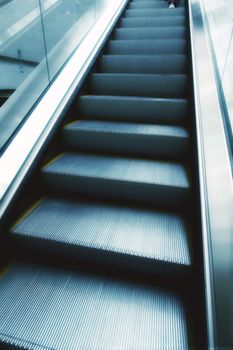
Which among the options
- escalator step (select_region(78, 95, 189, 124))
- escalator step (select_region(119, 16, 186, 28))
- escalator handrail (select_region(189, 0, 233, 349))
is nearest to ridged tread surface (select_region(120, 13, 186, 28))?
escalator step (select_region(119, 16, 186, 28))

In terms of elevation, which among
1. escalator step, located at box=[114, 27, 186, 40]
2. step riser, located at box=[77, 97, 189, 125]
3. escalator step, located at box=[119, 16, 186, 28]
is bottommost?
step riser, located at box=[77, 97, 189, 125]

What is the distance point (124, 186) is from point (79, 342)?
884 mm

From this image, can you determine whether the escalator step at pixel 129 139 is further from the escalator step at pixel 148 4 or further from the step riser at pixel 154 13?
the escalator step at pixel 148 4

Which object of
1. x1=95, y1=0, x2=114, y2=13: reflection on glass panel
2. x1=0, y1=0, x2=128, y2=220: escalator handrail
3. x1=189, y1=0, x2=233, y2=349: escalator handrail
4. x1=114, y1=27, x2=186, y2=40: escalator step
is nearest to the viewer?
x1=189, y1=0, x2=233, y2=349: escalator handrail

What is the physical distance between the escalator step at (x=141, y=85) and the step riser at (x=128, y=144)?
714mm

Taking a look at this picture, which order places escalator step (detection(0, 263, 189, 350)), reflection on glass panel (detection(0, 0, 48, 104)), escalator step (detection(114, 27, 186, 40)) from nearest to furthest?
escalator step (detection(0, 263, 189, 350)), reflection on glass panel (detection(0, 0, 48, 104)), escalator step (detection(114, 27, 186, 40))

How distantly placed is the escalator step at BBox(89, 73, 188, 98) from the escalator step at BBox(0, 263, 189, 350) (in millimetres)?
1737

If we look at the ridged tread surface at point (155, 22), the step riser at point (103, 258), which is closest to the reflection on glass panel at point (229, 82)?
the step riser at point (103, 258)

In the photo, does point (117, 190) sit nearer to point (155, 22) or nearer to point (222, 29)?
point (222, 29)

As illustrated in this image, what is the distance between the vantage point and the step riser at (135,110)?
7.06 feet

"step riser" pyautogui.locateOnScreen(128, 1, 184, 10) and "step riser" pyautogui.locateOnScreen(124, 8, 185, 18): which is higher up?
"step riser" pyautogui.locateOnScreen(128, 1, 184, 10)

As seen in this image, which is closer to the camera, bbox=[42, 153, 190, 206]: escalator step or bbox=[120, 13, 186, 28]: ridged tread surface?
bbox=[42, 153, 190, 206]: escalator step

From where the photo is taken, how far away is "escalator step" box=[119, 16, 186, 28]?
3.59 meters

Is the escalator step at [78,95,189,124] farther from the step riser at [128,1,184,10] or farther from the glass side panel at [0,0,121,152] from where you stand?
the step riser at [128,1,184,10]
